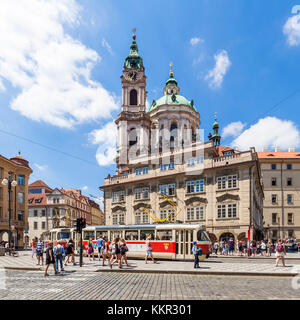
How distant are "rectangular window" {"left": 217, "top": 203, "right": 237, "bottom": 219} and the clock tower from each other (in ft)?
115

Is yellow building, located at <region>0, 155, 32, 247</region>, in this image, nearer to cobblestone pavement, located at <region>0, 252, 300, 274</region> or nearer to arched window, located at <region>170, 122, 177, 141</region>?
cobblestone pavement, located at <region>0, 252, 300, 274</region>

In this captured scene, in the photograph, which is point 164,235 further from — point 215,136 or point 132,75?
point 132,75

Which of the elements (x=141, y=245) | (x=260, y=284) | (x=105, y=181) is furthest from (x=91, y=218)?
(x=260, y=284)

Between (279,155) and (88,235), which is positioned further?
(279,155)

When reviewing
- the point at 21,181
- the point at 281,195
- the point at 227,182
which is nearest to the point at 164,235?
the point at 227,182

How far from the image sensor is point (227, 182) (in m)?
36.5

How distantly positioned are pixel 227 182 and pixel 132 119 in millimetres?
42232

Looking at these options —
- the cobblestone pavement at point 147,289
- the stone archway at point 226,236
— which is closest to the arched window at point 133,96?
the stone archway at point 226,236

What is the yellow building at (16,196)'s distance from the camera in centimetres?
4538

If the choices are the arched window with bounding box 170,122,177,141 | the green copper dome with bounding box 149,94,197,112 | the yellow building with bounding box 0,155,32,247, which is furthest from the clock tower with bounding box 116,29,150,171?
the yellow building with bounding box 0,155,32,247

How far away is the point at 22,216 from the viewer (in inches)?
1991

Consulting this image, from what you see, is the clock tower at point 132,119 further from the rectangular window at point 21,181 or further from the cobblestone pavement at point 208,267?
the cobblestone pavement at point 208,267
